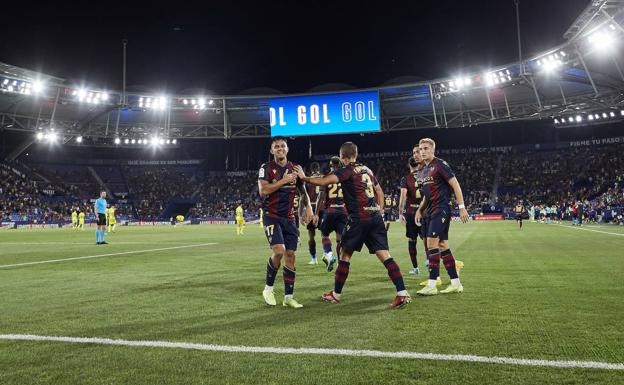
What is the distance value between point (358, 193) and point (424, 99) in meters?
39.1

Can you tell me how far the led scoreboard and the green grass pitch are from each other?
28634 mm

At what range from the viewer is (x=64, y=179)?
5909 cm

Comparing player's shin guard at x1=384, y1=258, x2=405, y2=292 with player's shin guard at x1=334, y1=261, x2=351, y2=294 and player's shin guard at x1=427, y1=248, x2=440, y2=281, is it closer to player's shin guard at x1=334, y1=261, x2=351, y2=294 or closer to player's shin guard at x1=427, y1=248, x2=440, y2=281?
player's shin guard at x1=334, y1=261, x2=351, y2=294

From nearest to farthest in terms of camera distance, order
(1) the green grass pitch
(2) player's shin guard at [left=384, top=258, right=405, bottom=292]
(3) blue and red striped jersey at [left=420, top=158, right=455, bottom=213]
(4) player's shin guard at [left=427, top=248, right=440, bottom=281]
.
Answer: (1) the green grass pitch < (2) player's shin guard at [left=384, top=258, right=405, bottom=292] < (4) player's shin guard at [left=427, top=248, right=440, bottom=281] < (3) blue and red striped jersey at [left=420, top=158, right=455, bottom=213]

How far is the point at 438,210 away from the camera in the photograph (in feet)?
23.7

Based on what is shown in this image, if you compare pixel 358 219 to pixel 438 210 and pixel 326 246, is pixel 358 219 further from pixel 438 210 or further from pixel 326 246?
pixel 326 246

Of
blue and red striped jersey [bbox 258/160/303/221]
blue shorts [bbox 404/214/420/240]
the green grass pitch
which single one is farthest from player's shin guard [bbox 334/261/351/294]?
blue shorts [bbox 404/214/420/240]

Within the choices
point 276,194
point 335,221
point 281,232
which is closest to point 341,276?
point 281,232

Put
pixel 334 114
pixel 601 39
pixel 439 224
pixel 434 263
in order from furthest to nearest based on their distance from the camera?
1. pixel 334 114
2. pixel 601 39
3. pixel 439 224
4. pixel 434 263

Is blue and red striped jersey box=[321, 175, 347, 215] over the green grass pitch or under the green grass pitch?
over

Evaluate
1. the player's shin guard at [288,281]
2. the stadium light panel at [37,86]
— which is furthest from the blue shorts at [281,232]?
the stadium light panel at [37,86]

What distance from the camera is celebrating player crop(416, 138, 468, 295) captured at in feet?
23.0

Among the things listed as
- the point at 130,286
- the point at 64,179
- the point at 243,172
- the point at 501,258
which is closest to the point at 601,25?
the point at 501,258

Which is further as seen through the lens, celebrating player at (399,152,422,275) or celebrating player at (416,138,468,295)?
celebrating player at (399,152,422,275)
